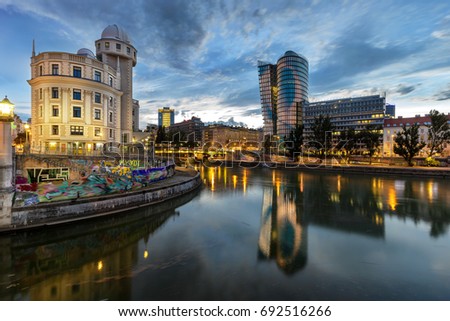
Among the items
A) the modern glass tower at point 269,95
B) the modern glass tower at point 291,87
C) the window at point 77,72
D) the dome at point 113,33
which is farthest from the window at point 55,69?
the modern glass tower at point 269,95

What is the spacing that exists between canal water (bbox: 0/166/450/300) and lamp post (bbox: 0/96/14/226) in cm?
181

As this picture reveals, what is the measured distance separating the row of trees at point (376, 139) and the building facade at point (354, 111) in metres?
24.4

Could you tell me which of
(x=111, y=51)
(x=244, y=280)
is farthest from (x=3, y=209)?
(x=111, y=51)

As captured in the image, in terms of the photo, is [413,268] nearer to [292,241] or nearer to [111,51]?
[292,241]

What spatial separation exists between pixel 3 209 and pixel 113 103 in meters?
39.9

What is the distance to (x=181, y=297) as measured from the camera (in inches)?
348

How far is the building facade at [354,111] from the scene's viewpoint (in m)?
113

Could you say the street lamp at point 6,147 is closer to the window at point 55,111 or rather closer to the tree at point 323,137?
the window at point 55,111

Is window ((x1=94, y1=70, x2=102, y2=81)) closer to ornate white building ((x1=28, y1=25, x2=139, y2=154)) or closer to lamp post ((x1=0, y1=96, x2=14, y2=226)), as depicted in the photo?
ornate white building ((x1=28, y1=25, x2=139, y2=154))

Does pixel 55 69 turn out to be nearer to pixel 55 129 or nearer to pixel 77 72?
pixel 77 72

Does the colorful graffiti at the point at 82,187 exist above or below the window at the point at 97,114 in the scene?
below

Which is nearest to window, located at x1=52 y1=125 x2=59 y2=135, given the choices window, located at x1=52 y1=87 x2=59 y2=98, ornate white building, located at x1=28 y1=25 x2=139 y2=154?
ornate white building, located at x1=28 y1=25 x2=139 y2=154

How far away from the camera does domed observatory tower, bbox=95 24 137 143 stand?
5047 cm

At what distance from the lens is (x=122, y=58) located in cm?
5328
